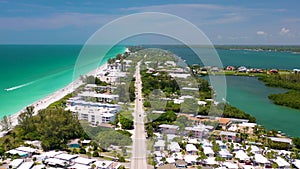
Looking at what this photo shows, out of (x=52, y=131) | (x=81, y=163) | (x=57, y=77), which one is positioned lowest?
(x=81, y=163)

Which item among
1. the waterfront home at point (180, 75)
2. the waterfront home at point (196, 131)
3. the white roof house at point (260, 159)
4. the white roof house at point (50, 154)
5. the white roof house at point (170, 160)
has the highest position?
the waterfront home at point (180, 75)

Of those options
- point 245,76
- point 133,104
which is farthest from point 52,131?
point 245,76

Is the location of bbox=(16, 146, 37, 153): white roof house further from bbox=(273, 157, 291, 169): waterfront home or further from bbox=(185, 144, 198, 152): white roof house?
bbox=(273, 157, 291, 169): waterfront home

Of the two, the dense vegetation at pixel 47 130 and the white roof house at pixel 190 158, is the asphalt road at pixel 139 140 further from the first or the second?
the dense vegetation at pixel 47 130

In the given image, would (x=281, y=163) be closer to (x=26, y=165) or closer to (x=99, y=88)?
(x=26, y=165)

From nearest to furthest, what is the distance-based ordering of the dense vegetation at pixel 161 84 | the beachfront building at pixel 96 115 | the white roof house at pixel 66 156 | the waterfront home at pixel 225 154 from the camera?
the white roof house at pixel 66 156 < the waterfront home at pixel 225 154 < the beachfront building at pixel 96 115 < the dense vegetation at pixel 161 84

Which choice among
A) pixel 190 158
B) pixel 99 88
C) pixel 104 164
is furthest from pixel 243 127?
Answer: pixel 99 88

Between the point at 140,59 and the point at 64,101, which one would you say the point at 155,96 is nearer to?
the point at 64,101

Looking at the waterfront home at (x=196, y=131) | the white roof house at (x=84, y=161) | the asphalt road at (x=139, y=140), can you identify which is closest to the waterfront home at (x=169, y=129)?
the waterfront home at (x=196, y=131)
